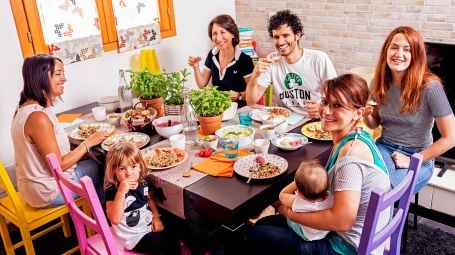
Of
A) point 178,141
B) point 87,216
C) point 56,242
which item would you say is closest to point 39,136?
point 87,216

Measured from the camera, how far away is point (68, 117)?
2.75 meters

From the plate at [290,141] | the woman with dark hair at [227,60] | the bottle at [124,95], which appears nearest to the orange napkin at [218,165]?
the plate at [290,141]

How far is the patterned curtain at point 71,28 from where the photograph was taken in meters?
3.04

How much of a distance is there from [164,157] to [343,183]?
0.88 metres

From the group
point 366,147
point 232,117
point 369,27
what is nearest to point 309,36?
point 369,27

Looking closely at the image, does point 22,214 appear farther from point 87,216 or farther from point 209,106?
point 209,106

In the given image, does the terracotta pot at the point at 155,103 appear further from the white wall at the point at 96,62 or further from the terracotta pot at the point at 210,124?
the white wall at the point at 96,62

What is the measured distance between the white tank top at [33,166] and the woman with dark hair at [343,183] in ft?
3.54

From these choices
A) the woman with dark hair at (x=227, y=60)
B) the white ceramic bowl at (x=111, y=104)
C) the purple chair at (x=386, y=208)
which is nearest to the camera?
the purple chair at (x=386, y=208)

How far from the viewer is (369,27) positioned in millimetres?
3311

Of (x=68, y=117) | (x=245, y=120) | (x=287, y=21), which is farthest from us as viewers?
(x=68, y=117)

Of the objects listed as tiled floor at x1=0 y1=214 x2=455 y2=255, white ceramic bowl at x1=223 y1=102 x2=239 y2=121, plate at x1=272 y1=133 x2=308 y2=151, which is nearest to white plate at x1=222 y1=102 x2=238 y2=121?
white ceramic bowl at x1=223 y1=102 x2=239 y2=121

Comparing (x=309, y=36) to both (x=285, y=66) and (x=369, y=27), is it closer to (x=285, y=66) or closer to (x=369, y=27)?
(x=369, y=27)

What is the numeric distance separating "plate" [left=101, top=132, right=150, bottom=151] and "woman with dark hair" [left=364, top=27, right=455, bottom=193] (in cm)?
113
